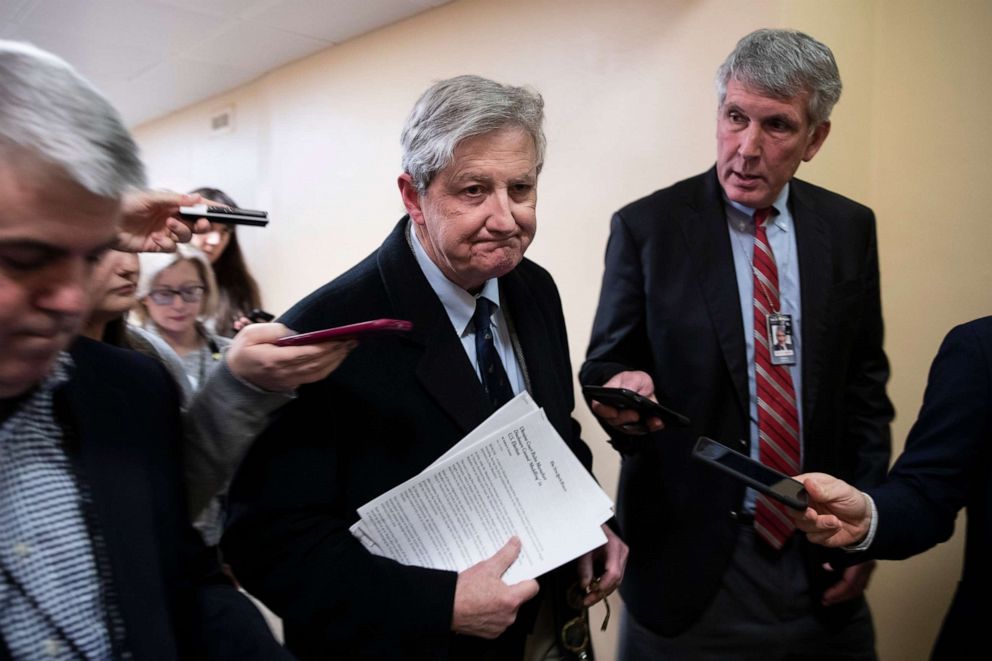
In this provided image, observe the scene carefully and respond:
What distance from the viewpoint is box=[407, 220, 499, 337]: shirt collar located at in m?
1.35

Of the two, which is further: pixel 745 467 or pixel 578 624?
pixel 578 624

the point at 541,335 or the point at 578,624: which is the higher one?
the point at 541,335

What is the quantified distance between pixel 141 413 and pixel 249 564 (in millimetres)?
371

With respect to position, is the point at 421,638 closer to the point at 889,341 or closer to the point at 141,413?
the point at 141,413

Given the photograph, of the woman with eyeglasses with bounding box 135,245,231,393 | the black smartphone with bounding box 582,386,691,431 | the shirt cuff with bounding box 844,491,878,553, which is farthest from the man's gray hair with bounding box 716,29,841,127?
the woman with eyeglasses with bounding box 135,245,231,393

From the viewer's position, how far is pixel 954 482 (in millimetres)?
1327

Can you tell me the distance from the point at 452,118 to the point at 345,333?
1.40 feet

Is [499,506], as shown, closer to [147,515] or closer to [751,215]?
[147,515]

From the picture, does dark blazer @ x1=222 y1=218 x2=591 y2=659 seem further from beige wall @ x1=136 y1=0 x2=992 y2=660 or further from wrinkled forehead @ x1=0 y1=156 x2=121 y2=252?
beige wall @ x1=136 y1=0 x2=992 y2=660

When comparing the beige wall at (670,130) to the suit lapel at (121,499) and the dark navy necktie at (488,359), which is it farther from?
the suit lapel at (121,499)

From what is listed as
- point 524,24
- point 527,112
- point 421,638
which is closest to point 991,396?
point 527,112

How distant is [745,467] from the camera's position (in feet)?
3.99

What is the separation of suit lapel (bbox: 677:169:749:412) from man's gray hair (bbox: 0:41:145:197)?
1.26 metres

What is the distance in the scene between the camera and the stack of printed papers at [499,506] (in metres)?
1.18
